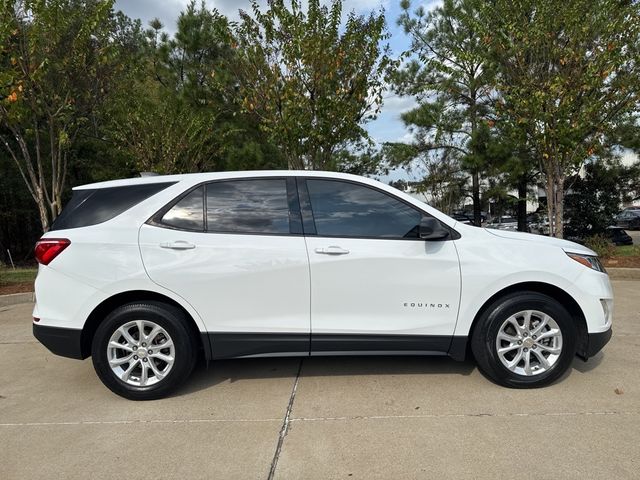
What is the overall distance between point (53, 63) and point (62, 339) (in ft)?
23.3

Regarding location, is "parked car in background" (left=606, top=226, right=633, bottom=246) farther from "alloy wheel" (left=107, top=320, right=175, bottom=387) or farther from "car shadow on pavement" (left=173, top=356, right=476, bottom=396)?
"alloy wheel" (left=107, top=320, right=175, bottom=387)

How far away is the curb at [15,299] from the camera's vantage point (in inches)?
304

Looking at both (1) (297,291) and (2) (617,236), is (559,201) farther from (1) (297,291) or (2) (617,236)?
(2) (617,236)

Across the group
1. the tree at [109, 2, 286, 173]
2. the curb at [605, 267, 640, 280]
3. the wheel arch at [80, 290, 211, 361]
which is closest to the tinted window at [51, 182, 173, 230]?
the wheel arch at [80, 290, 211, 361]

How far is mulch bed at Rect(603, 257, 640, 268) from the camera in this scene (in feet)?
31.0

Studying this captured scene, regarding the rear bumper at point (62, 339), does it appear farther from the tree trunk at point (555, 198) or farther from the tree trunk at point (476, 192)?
the tree trunk at point (476, 192)

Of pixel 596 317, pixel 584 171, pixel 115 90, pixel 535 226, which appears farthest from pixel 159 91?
pixel 535 226

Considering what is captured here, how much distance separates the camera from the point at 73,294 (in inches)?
141

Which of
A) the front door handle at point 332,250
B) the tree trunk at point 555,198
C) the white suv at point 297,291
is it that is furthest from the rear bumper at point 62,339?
the tree trunk at point 555,198

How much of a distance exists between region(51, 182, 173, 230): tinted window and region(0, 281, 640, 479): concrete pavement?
1419 millimetres

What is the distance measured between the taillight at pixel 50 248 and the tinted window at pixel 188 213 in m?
0.76

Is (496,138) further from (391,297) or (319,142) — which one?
(391,297)

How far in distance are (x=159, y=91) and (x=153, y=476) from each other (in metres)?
12.0

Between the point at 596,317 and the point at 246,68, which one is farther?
the point at 246,68
